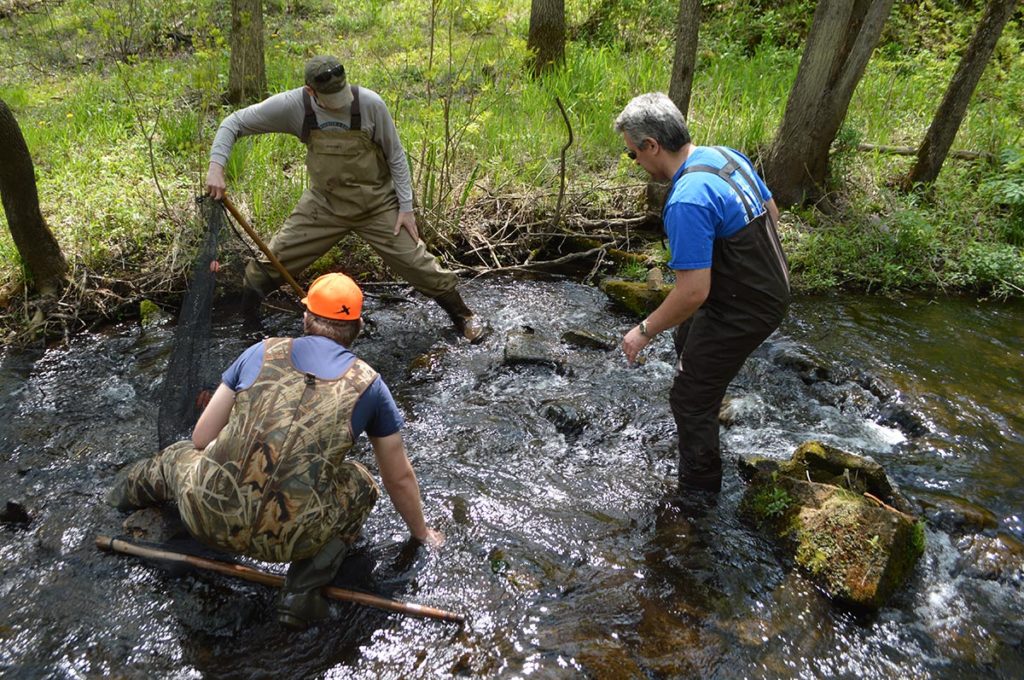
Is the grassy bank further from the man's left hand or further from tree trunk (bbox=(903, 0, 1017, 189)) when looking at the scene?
the man's left hand

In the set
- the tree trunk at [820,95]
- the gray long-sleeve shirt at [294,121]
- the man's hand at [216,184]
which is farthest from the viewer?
the tree trunk at [820,95]

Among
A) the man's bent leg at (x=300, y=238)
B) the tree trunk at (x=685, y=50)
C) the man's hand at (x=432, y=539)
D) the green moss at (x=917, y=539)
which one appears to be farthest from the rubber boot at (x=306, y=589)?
the tree trunk at (x=685, y=50)

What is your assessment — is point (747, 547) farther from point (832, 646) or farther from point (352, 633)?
point (352, 633)

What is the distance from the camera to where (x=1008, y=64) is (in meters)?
10.3

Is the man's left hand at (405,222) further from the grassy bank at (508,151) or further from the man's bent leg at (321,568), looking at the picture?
the man's bent leg at (321,568)

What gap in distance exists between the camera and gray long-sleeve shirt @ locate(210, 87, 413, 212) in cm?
441

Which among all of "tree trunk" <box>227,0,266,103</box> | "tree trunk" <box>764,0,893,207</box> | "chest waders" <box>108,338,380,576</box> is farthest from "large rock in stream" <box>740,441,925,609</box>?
"tree trunk" <box>227,0,266,103</box>

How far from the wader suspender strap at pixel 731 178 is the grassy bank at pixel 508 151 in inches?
138

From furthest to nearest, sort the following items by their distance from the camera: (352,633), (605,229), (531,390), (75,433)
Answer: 1. (605,229)
2. (531,390)
3. (75,433)
4. (352,633)

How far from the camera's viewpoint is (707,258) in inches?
115

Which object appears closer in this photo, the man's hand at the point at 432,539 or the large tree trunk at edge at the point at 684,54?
the man's hand at the point at 432,539

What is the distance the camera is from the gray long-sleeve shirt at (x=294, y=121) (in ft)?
14.5

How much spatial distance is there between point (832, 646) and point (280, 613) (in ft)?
7.65

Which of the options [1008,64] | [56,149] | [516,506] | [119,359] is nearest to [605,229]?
[516,506]
